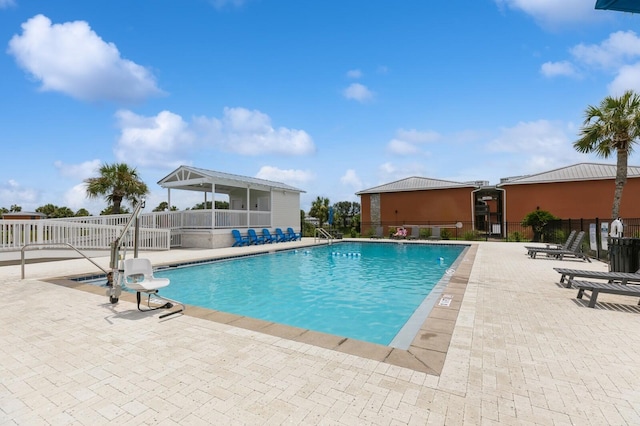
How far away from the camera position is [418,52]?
482 inches

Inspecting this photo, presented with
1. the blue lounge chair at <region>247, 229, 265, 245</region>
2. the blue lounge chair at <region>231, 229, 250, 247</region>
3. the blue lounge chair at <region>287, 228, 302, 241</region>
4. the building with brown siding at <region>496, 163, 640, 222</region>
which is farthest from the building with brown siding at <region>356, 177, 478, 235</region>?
the blue lounge chair at <region>231, 229, 250, 247</region>

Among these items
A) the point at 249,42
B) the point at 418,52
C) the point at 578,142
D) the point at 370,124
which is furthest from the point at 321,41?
the point at 578,142

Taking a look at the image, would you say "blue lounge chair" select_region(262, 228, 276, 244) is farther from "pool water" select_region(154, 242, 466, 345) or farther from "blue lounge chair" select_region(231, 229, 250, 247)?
"pool water" select_region(154, 242, 466, 345)

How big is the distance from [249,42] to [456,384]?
1397cm

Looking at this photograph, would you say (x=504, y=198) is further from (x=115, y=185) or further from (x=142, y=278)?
(x=115, y=185)

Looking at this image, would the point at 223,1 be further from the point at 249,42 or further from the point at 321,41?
the point at 321,41

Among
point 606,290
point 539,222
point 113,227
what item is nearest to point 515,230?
point 539,222

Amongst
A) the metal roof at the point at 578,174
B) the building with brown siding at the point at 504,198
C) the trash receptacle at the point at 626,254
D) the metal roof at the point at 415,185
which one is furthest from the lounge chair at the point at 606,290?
the metal roof at the point at 578,174

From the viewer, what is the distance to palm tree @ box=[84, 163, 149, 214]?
59.9ft

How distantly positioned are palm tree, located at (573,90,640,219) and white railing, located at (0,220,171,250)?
21.8 metres

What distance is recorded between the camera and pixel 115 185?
733 inches

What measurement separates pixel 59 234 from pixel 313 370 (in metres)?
13.7

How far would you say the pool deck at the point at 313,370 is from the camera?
2.20 meters

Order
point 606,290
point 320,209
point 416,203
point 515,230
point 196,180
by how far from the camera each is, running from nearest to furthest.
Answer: point 606,290
point 196,180
point 515,230
point 416,203
point 320,209
